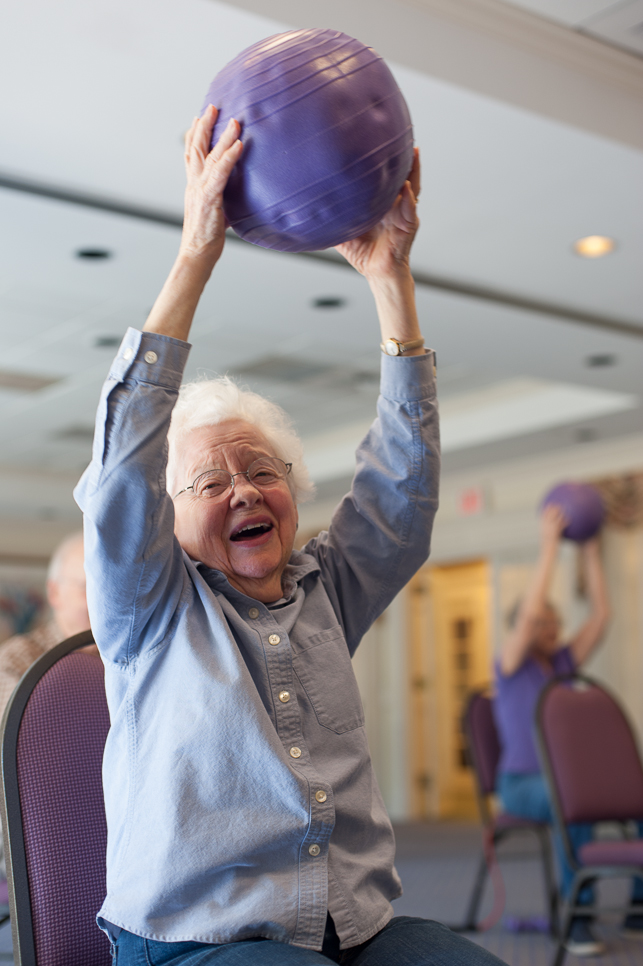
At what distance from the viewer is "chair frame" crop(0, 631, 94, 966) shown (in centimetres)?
123

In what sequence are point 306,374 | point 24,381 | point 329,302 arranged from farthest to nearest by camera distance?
point 24,381 → point 306,374 → point 329,302

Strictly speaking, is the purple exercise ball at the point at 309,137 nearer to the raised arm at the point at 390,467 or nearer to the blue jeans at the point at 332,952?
the raised arm at the point at 390,467

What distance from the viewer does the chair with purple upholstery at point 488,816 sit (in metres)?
3.71

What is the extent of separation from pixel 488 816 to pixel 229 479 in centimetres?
307

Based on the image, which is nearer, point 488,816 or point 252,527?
point 252,527

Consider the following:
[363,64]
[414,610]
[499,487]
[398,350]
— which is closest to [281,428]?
[398,350]

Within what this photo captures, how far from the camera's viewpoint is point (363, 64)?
128 cm

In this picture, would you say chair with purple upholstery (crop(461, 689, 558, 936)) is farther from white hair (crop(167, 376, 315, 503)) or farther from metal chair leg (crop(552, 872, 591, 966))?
white hair (crop(167, 376, 315, 503))

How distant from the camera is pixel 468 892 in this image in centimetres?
490

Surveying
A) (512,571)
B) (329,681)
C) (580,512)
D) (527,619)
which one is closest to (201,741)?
(329,681)

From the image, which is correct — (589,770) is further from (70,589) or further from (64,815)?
(64,815)

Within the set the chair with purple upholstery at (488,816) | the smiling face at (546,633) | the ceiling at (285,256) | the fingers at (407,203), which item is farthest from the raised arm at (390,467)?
the smiling face at (546,633)

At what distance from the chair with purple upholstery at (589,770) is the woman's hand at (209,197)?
2.37 metres

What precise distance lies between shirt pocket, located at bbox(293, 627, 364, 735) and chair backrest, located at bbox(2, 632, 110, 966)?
332mm
